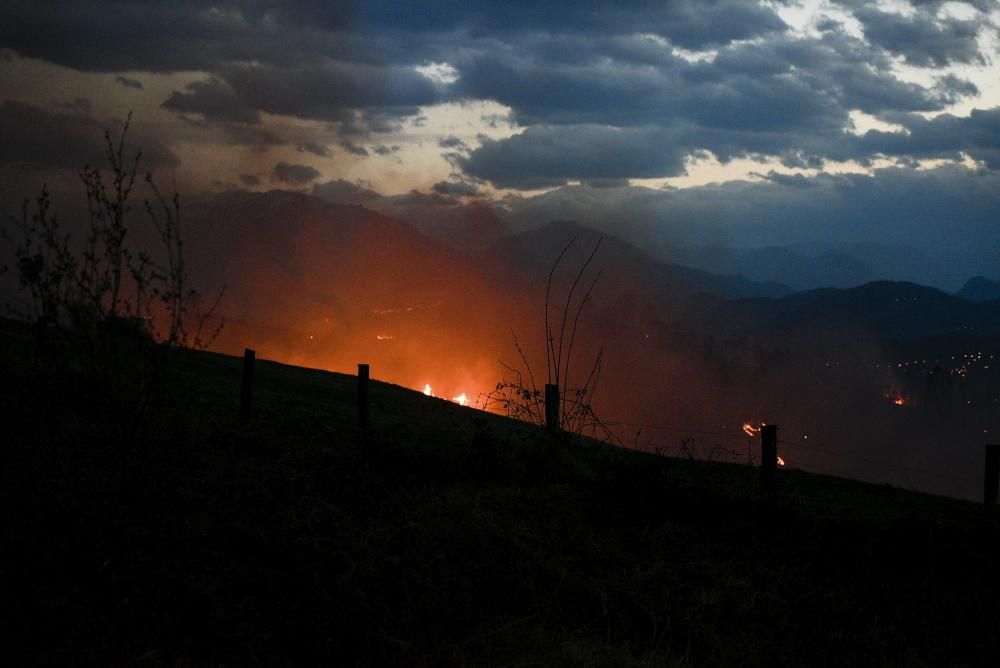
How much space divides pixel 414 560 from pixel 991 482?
935cm

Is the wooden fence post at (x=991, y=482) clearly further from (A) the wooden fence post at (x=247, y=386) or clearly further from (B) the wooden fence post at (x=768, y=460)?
(A) the wooden fence post at (x=247, y=386)

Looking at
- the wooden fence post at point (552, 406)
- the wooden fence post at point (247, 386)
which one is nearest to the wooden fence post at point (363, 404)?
the wooden fence post at point (247, 386)

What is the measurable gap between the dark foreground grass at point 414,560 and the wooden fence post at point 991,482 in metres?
3.39

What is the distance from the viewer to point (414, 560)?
725 cm

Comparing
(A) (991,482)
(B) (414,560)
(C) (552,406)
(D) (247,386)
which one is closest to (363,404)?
(D) (247,386)

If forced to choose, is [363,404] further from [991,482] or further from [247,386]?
[991,482]

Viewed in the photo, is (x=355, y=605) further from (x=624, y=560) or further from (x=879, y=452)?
(x=879, y=452)

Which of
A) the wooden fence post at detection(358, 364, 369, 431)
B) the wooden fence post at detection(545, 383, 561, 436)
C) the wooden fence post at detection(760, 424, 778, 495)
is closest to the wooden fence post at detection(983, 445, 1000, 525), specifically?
A: the wooden fence post at detection(760, 424, 778, 495)

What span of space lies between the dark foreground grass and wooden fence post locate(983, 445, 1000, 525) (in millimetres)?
3393

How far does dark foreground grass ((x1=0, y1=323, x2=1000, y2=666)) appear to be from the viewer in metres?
5.88

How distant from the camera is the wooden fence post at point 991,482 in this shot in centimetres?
1209

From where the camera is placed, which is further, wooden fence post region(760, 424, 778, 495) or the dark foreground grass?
wooden fence post region(760, 424, 778, 495)

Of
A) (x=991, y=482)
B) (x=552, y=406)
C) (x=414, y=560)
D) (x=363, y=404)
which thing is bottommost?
(x=414, y=560)

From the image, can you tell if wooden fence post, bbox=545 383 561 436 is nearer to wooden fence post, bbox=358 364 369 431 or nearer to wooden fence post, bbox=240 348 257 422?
wooden fence post, bbox=358 364 369 431
